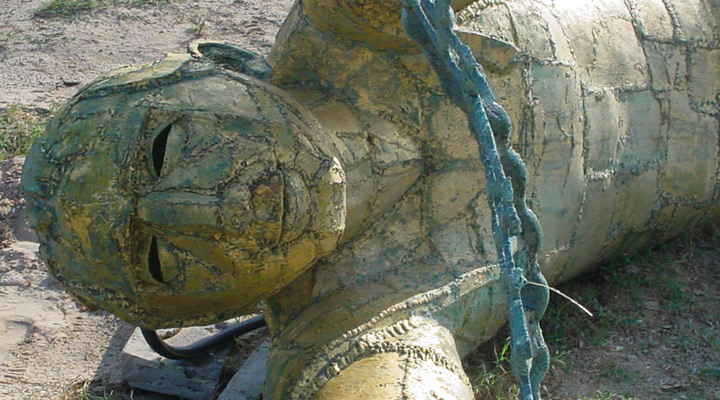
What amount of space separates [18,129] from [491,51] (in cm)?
262

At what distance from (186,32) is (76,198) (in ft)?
11.5

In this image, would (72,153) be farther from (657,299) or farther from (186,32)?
(186,32)

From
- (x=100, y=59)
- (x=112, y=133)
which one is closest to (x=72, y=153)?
(x=112, y=133)

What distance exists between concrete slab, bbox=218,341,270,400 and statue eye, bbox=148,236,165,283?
727 mm

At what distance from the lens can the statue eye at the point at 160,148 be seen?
1.97 m

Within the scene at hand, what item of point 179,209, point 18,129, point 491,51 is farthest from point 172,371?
point 18,129

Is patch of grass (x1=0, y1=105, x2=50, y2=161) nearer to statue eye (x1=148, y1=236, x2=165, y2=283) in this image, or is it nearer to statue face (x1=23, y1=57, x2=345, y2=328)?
statue face (x1=23, y1=57, x2=345, y2=328)

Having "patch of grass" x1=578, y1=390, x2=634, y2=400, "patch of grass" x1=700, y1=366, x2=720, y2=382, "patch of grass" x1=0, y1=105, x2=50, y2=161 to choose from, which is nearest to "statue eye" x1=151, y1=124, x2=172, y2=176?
"patch of grass" x1=578, y1=390, x2=634, y2=400

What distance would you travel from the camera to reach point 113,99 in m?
2.03

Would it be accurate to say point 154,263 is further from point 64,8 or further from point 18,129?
point 64,8

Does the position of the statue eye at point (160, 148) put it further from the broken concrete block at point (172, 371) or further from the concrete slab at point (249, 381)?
the broken concrete block at point (172, 371)

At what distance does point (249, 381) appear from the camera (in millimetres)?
2750

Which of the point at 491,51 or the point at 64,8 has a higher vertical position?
the point at 491,51

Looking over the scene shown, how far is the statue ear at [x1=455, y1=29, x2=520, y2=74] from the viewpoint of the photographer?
93.3 inches
